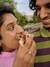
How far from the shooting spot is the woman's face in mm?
1562

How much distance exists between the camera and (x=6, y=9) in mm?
1700

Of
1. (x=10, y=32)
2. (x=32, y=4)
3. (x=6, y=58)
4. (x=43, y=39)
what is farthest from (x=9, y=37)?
(x=32, y=4)

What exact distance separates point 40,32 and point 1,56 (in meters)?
0.33

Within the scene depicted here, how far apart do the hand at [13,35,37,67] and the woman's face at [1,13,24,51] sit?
0.44 ft

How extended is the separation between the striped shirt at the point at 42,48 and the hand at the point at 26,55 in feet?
0.54

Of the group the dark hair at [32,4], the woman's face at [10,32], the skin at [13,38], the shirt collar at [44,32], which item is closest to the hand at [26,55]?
the skin at [13,38]

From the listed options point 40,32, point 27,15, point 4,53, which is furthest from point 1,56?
point 27,15

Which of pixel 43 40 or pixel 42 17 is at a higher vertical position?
pixel 42 17

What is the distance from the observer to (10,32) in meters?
1.59

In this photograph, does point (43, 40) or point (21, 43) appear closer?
point (21, 43)

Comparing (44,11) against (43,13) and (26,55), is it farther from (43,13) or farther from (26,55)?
(26,55)

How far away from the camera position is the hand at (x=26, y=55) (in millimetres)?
1371

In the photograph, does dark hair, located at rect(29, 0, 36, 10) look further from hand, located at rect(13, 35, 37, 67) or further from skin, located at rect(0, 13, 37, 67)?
hand, located at rect(13, 35, 37, 67)

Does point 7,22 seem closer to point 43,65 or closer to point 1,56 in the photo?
point 1,56
